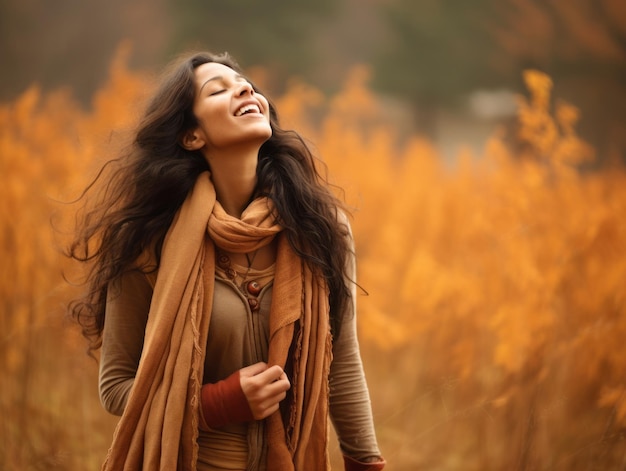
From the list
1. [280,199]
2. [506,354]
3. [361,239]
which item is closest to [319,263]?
[280,199]

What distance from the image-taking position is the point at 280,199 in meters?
1.58

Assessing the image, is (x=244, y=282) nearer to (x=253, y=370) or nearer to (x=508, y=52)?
(x=253, y=370)

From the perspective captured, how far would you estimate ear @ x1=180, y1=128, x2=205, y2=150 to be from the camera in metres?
1.59

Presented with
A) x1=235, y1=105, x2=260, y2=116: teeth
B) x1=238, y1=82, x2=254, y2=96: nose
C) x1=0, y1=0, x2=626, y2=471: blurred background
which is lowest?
x1=235, y1=105, x2=260, y2=116: teeth

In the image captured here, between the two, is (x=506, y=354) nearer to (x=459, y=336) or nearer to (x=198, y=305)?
(x=459, y=336)

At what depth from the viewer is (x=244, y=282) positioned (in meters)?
1.54

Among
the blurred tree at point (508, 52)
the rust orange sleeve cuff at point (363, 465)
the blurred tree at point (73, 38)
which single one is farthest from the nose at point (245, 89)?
the blurred tree at point (73, 38)

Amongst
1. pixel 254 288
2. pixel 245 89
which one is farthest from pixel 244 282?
pixel 245 89

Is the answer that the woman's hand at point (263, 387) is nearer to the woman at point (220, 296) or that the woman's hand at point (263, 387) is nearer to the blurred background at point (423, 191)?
the woman at point (220, 296)

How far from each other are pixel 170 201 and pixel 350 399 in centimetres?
65

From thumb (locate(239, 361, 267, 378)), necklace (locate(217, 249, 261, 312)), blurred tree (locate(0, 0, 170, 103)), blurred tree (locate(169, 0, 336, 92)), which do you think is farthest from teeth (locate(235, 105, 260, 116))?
blurred tree (locate(0, 0, 170, 103))

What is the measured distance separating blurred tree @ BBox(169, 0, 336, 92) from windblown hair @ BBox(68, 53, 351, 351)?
2.16 metres

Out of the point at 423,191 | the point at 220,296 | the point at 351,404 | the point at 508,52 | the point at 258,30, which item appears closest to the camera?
the point at 220,296

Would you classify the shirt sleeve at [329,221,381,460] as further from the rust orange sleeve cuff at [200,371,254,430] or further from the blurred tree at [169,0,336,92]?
the blurred tree at [169,0,336,92]
